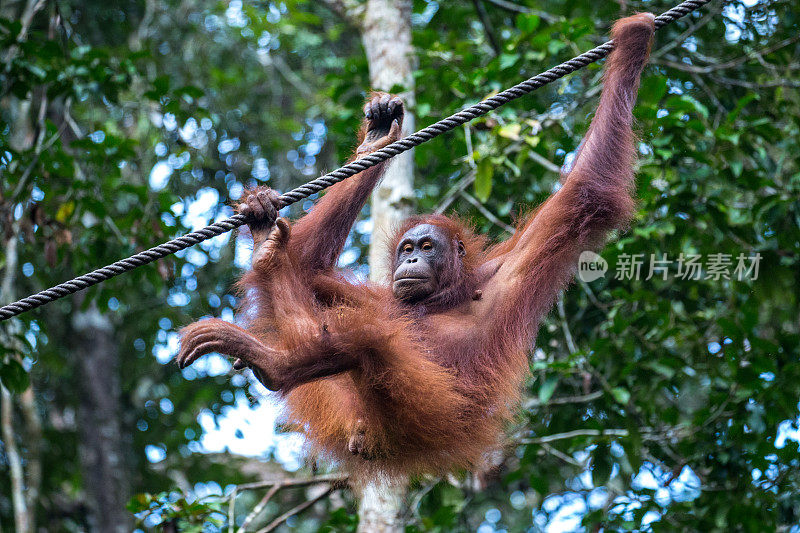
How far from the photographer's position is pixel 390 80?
5.31 metres

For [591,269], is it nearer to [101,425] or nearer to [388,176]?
[388,176]

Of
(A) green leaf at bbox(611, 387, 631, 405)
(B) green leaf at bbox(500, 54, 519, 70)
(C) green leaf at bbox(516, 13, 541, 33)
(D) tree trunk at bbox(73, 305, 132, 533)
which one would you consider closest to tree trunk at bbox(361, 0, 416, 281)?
(B) green leaf at bbox(500, 54, 519, 70)

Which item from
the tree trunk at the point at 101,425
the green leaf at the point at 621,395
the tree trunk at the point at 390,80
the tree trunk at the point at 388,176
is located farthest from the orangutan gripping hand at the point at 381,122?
the tree trunk at the point at 101,425

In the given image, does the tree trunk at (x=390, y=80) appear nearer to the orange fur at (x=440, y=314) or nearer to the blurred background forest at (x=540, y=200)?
the blurred background forest at (x=540, y=200)

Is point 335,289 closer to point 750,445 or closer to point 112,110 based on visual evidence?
point 750,445

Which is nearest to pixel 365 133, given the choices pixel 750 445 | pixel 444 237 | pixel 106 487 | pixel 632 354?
pixel 444 237

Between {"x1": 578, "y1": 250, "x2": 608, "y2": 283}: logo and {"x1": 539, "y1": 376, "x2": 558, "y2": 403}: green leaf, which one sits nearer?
{"x1": 539, "y1": 376, "x2": 558, "y2": 403}: green leaf

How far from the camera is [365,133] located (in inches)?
155

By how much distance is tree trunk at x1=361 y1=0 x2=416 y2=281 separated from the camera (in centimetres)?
486

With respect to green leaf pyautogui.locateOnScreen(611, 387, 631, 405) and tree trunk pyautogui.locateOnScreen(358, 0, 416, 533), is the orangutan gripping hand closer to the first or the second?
tree trunk pyautogui.locateOnScreen(358, 0, 416, 533)

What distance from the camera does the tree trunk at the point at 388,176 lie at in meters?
4.41

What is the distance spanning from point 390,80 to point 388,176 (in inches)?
30.0

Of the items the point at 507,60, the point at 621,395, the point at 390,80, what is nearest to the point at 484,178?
the point at 507,60

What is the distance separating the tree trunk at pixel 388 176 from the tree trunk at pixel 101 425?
463 cm
